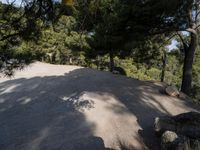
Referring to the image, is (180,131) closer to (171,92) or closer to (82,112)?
(82,112)

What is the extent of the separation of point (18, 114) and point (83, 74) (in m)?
5.59

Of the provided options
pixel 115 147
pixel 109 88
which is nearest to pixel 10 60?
pixel 115 147

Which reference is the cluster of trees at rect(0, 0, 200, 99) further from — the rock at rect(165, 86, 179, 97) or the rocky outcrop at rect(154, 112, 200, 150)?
the rocky outcrop at rect(154, 112, 200, 150)

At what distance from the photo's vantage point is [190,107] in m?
13.4

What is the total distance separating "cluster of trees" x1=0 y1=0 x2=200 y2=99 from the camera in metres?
5.02

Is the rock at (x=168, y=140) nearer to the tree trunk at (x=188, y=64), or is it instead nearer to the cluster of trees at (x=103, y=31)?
the cluster of trees at (x=103, y=31)

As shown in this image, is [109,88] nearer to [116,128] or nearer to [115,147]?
[116,128]

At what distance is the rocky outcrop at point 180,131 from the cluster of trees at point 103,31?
3.28 m

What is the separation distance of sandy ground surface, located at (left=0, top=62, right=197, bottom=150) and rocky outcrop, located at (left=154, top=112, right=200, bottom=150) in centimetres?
50

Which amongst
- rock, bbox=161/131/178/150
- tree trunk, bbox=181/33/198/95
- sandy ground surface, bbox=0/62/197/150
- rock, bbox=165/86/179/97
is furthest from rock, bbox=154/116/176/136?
tree trunk, bbox=181/33/198/95

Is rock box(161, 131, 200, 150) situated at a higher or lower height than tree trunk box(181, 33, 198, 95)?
lower

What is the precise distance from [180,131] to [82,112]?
3272 millimetres

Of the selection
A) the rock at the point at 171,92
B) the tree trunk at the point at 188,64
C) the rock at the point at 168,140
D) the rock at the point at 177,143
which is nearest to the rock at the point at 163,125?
the rock at the point at 168,140

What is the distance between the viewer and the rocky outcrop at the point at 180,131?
7961 millimetres
